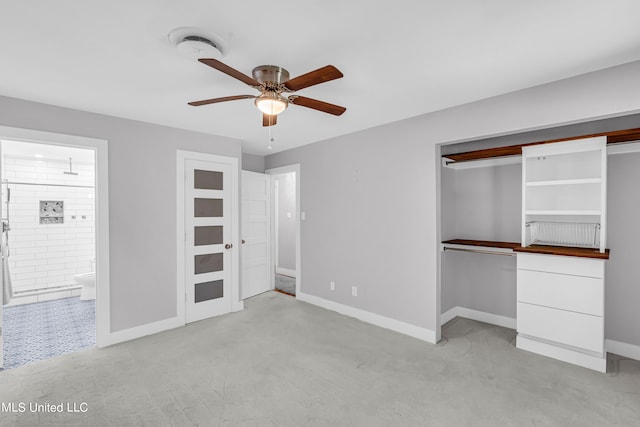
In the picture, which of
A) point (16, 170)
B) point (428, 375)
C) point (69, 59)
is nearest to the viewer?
point (69, 59)

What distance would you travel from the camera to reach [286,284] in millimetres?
5840

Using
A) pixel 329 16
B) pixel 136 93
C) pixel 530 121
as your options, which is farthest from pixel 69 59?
pixel 530 121

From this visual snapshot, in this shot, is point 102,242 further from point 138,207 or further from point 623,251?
point 623,251

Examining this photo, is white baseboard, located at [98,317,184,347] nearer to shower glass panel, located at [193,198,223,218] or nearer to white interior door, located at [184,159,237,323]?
white interior door, located at [184,159,237,323]

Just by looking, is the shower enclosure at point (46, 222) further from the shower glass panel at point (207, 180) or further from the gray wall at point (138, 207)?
the shower glass panel at point (207, 180)

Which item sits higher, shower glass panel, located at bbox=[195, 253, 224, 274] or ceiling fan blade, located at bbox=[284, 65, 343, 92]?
ceiling fan blade, located at bbox=[284, 65, 343, 92]

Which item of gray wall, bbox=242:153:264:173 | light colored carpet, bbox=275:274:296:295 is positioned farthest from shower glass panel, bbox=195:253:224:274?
gray wall, bbox=242:153:264:173

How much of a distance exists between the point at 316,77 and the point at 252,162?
12.1 feet

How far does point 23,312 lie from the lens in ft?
13.9

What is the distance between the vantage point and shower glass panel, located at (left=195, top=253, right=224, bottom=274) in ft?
13.1

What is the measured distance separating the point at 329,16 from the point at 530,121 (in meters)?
2.08

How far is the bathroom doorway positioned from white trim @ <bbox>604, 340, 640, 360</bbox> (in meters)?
5.82

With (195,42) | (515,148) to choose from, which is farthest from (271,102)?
(515,148)

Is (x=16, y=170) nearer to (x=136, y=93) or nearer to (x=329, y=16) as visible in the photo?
(x=136, y=93)
